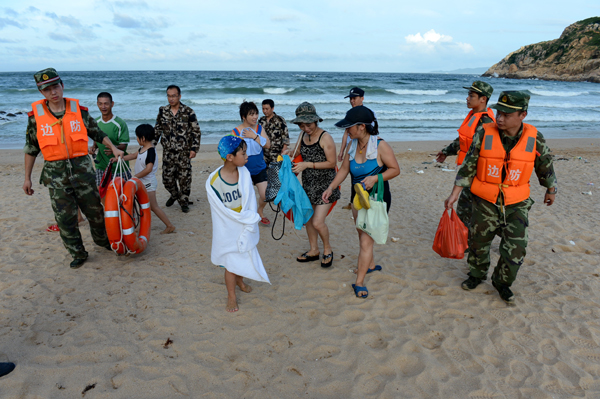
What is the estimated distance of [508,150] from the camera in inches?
133

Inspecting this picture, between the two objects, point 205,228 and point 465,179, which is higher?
point 465,179

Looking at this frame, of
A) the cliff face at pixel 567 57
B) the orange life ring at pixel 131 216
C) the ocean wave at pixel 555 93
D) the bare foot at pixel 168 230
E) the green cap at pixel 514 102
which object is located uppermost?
the cliff face at pixel 567 57

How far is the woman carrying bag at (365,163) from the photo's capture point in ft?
11.3

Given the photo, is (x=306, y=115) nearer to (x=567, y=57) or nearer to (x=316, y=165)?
(x=316, y=165)

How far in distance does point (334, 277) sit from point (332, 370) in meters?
1.50

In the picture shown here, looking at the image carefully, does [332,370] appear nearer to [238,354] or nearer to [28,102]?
[238,354]

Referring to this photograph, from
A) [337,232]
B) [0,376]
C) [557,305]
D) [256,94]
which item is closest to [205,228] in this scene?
[337,232]

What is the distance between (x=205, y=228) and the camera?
5.87 meters

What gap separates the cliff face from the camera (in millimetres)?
57781

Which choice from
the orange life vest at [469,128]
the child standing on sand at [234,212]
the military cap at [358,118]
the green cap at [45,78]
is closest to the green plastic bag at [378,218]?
the military cap at [358,118]

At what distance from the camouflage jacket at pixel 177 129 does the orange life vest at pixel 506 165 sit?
14.3 ft

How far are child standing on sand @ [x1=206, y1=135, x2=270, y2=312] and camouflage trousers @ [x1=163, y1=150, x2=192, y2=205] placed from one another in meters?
3.22

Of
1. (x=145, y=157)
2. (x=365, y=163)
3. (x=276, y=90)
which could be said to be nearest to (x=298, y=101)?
(x=276, y=90)

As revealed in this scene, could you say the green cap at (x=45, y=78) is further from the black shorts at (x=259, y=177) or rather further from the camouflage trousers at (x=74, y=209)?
the black shorts at (x=259, y=177)
